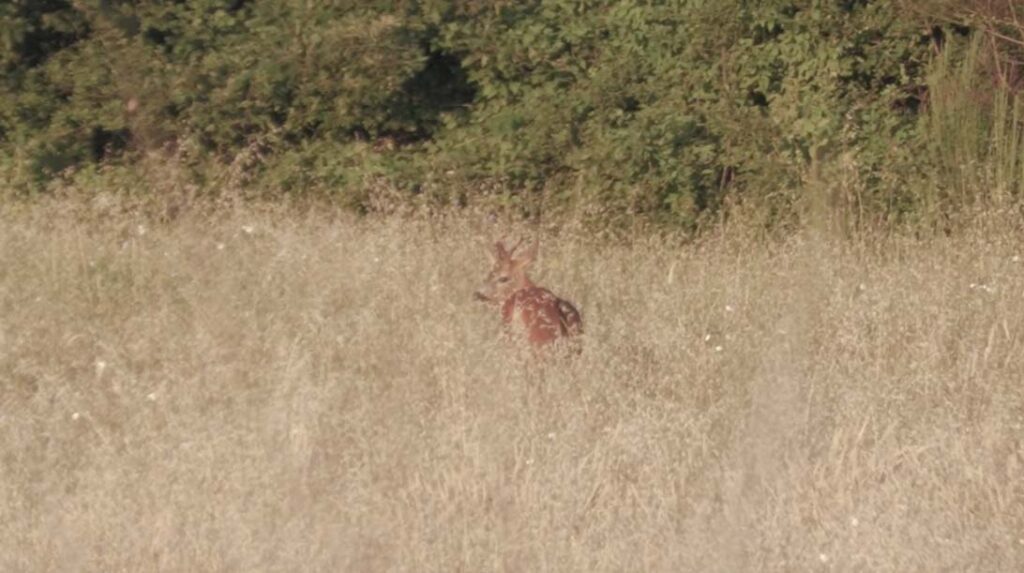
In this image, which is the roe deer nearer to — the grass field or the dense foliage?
the grass field

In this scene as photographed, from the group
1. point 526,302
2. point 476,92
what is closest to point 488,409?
point 526,302

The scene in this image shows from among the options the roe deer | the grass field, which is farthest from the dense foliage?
the roe deer

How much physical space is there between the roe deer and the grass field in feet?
0.50

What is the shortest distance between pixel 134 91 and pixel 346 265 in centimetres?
360

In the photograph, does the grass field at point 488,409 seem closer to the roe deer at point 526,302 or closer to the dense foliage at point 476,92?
the roe deer at point 526,302

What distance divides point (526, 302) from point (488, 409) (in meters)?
0.82

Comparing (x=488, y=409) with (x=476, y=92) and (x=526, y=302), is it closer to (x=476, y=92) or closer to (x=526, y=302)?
(x=526, y=302)

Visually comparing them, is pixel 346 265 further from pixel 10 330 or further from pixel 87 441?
pixel 87 441

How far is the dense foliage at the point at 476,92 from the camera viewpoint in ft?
34.4

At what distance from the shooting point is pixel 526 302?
6.73 metres

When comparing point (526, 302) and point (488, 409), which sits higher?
point (526, 302)

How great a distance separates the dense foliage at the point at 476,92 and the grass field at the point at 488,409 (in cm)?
211

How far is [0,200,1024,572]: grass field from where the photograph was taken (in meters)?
5.09

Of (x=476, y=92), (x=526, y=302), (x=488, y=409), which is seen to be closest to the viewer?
(x=488, y=409)
